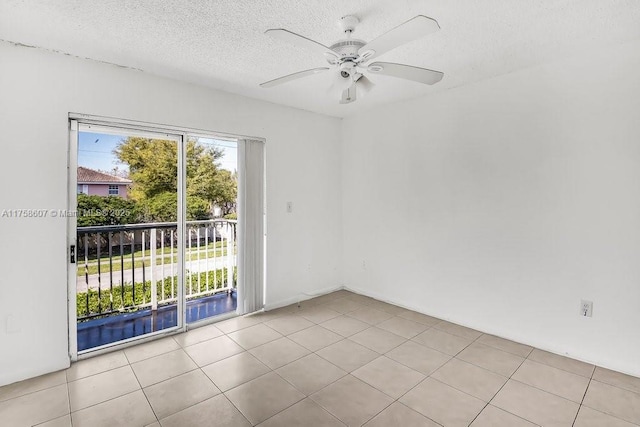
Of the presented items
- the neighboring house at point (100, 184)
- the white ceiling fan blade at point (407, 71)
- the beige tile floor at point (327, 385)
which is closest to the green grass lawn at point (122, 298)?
the beige tile floor at point (327, 385)

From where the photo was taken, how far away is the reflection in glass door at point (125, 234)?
111 inches

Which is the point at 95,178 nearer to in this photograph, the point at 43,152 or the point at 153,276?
the point at 43,152

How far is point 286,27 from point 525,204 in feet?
8.18

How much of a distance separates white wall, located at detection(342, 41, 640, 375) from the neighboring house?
2.84 metres

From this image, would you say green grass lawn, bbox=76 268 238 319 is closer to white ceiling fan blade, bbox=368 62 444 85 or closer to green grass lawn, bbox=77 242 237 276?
green grass lawn, bbox=77 242 237 276

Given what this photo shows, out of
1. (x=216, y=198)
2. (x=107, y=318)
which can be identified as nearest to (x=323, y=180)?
(x=216, y=198)

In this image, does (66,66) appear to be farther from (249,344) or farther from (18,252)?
(249,344)

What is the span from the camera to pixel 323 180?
14.4ft

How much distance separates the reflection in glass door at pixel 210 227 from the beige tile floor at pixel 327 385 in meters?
1.07

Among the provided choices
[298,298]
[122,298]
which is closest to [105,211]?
[122,298]

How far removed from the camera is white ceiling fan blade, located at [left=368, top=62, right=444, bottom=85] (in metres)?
1.95

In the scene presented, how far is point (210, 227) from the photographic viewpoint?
4.25 meters

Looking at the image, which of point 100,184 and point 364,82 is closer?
point 364,82

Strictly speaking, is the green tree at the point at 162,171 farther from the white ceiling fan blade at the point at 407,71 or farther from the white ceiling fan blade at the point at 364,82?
the white ceiling fan blade at the point at 407,71
